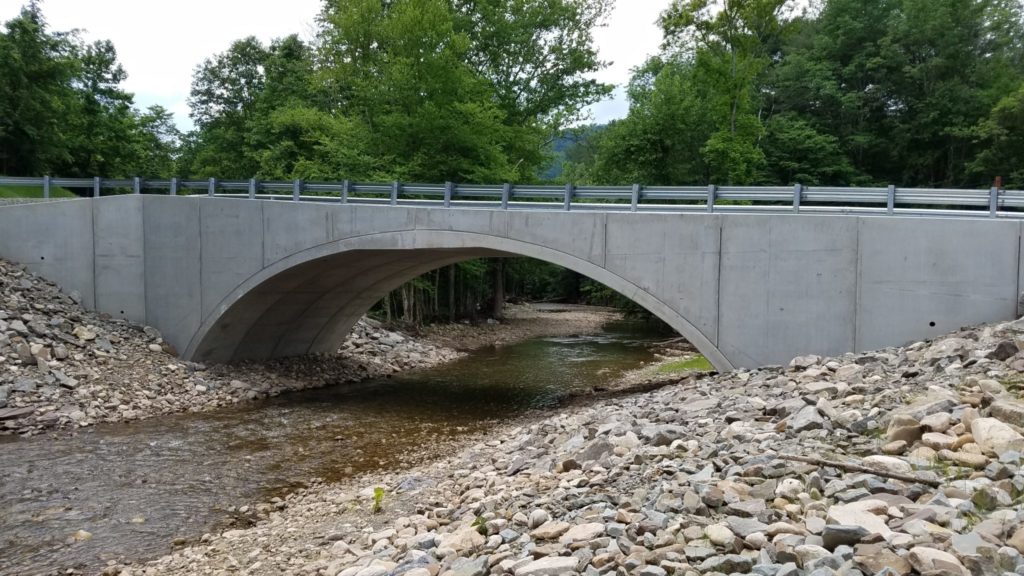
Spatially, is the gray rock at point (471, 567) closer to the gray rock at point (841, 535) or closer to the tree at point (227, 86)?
the gray rock at point (841, 535)

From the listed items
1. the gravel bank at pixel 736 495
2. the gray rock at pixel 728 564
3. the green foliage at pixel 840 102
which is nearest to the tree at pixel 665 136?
the green foliage at pixel 840 102

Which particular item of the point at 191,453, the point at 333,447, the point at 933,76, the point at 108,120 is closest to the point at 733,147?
the point at 933,76

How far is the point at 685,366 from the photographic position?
20.2 m

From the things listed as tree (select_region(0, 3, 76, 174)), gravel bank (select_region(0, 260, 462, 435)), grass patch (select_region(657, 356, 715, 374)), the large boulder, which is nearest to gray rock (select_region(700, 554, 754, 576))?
the large boulder

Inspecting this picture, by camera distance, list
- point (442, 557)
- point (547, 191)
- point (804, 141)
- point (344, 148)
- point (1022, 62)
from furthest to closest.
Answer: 1. point (1022, 62)
2. point (804, 141)
3. point (344, 148)
4. point (547, 191)
5. point (442, 557)

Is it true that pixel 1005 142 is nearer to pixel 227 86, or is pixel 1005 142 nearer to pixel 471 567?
pixel 471 567

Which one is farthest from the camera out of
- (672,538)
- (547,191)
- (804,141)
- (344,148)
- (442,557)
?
(804,141)

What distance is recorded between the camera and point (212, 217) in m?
16.8

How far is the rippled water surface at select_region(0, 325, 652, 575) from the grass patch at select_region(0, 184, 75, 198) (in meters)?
11.5

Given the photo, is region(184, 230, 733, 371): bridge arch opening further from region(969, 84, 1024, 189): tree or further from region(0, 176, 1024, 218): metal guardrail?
region(969, 84, 1024, 189): tree

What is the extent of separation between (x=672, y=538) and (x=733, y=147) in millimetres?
21420

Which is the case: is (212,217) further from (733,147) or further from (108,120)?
(108,120)

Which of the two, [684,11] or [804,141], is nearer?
[684,11]

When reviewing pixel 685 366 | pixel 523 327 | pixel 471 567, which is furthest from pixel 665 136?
pixel 471 567
